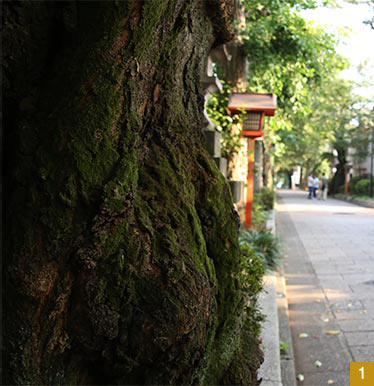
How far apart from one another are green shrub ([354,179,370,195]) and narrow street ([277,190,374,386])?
1991 centimetres

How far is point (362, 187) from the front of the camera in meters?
30.6

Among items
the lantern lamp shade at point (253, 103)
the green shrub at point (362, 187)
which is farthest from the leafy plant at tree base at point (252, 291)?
the green shrub at point (362, 187)

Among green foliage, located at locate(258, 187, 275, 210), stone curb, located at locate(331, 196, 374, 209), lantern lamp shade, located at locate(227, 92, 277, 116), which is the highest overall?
lantern lamp shade, located at locate(227, 92, 277, 116)

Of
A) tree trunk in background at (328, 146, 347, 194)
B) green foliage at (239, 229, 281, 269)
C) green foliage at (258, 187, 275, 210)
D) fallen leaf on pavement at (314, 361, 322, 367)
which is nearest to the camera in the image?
fallen leaf on pavement at (314, 361, 322, 367)

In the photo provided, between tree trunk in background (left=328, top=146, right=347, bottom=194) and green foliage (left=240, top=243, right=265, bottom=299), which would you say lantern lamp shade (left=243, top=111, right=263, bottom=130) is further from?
tree trunk in background (left=328, top=146, right=347, bottom=194)

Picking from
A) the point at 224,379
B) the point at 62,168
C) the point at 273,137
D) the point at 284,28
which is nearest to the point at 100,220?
the point at 62,168

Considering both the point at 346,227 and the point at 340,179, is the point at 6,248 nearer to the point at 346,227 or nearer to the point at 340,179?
the point at 346,227

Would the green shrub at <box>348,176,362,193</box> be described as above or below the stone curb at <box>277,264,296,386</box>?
above

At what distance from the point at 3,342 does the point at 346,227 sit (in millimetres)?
13472

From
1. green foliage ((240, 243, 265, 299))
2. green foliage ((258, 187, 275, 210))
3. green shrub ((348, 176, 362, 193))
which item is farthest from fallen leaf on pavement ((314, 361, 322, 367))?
green shrub ((348, 176, 362, 193))

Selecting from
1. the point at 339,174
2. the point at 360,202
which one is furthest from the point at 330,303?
the point at 339,174

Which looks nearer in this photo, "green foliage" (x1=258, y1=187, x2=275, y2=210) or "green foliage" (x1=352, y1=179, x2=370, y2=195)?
"green foliage" (x1=258, y1=187, x2=275, y2=210)

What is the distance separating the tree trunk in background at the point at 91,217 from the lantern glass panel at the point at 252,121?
6807 mm

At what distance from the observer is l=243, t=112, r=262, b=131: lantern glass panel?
8766mm
